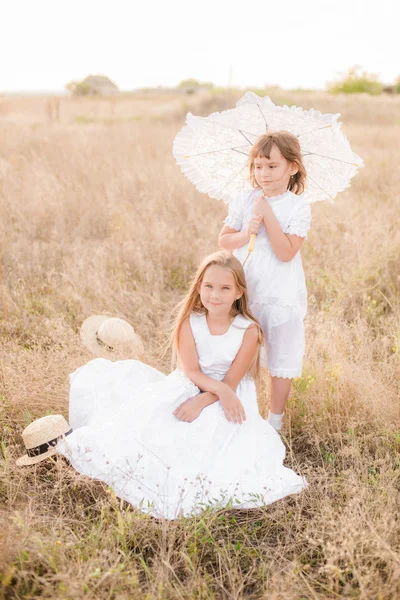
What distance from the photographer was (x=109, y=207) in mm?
6160

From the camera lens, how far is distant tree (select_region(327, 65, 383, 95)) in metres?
38.4

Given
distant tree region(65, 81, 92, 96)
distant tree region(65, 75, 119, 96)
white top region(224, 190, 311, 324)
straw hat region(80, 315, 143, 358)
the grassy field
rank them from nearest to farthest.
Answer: the grassy field
white top region(224, 190, 311, 324)
straw hat region(80, 315, 143, 358)
distant tree region(65, 75, 119, 96)
distant tree region(65, 81, 92, 96)

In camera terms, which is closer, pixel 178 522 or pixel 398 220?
pixel 178 522

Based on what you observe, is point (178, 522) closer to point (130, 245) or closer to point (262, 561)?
point (262, 561)

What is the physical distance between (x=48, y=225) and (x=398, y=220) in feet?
12.3

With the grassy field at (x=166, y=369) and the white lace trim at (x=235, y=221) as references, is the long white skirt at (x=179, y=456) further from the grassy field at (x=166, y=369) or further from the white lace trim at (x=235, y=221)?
the white lace trim at (x=235, y=221)

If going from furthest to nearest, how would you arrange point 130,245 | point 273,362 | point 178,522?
point 130,245 < point 273,362 < point 178,522

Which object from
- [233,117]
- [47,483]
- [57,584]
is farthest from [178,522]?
[233,117]

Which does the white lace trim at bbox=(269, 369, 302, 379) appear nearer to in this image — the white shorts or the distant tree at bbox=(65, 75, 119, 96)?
the white shorts

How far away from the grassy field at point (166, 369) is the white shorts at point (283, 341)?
0.94ft

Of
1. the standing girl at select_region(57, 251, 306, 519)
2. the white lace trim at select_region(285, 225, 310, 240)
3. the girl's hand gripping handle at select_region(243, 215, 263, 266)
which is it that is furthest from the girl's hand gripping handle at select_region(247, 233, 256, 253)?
the white lace trim at select_region(285, 225, 310, 240)

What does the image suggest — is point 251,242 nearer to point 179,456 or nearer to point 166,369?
point 179,456

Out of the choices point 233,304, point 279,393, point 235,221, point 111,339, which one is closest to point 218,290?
point 233,304

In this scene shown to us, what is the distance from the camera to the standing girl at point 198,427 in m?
2.46
